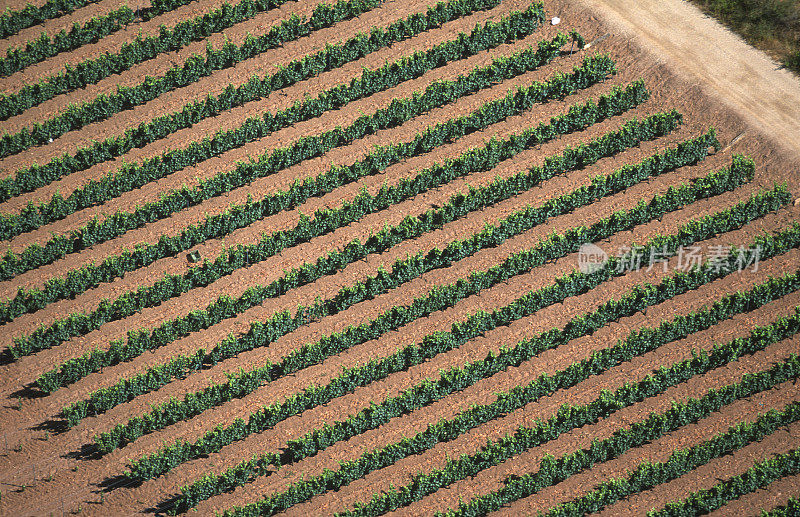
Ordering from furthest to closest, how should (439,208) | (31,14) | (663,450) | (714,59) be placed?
(31,14) < (714,59) < (439,208) < (663,450)

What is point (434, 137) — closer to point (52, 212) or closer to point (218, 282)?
point (218, 282)

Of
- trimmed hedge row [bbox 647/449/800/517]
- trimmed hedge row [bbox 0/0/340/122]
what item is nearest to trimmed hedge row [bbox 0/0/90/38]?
trimmed hedge row [bbox 0/0/340/122]

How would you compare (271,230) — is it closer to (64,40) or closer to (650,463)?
(64,40)

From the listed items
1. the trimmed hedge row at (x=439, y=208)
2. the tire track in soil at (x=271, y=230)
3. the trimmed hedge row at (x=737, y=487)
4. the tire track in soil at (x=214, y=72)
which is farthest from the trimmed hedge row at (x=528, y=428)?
the tire track in soil at (x=214, y=72)

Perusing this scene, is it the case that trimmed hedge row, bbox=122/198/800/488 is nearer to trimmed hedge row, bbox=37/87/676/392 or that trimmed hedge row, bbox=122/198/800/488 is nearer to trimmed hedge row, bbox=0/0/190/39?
trimmed hedge row, bbox=37/87/676/392

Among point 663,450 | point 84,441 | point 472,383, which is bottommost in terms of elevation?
point 663,450

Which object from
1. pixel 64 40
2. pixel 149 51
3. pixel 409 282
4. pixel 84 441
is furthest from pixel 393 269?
pixel 64 40

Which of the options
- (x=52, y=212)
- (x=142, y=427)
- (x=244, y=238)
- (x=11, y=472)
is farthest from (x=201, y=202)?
(x=11, y=472)
